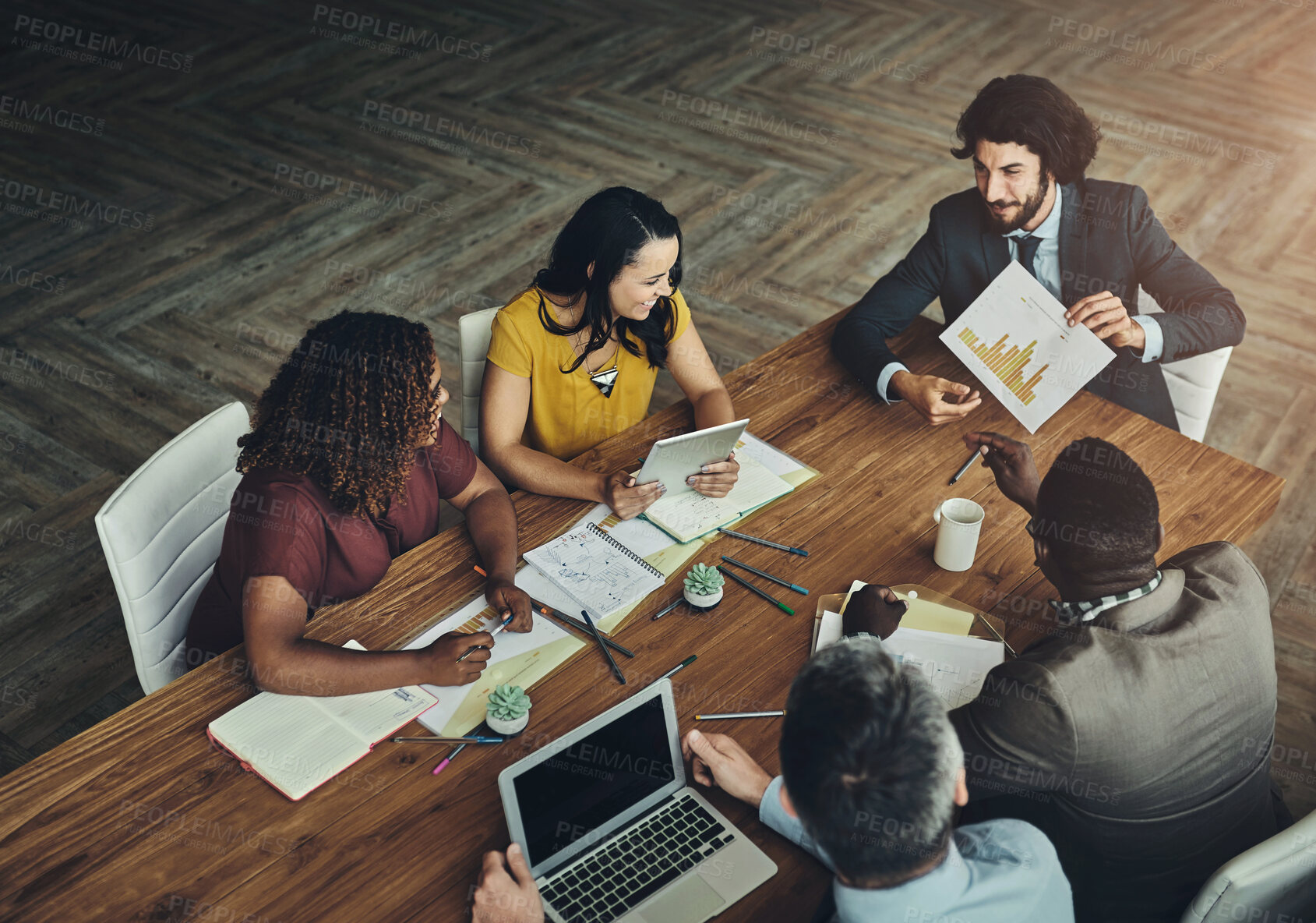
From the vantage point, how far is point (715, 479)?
2.46 meters

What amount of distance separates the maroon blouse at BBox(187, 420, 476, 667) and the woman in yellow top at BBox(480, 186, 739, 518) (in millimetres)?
201

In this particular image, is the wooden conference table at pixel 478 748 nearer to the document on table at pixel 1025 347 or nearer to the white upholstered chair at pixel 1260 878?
the document on table at pixel 1025 347

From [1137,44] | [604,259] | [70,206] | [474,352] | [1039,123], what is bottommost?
[70,206]

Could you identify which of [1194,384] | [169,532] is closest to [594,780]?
[169,532]

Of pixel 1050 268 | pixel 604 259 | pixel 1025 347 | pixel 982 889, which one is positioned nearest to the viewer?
pixel 982 889

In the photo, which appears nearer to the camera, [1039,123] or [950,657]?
[950,657]

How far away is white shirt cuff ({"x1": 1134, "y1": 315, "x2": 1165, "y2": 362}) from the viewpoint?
8.93 ft

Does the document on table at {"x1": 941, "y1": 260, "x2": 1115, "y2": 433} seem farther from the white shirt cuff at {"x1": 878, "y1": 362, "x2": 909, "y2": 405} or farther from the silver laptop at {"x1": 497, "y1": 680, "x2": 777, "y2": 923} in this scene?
the silver laptop at {"x1": 497, "y1": 680, "x2": 777, "y2": 923}

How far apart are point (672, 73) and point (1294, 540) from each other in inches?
173

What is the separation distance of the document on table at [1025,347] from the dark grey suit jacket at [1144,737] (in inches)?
29.2

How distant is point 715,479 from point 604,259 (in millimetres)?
590

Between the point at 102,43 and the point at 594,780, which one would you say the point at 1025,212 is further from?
the point at 102,43

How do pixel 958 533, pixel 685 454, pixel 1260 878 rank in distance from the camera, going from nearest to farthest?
1. pixel 1260 878
2. pixel 958 533
3. pixel 685 454

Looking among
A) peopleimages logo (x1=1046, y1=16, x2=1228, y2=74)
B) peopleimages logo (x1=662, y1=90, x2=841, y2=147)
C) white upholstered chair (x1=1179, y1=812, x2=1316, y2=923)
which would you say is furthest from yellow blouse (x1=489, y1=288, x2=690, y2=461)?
peopleimages logo (x1=1046, y1=16, x2=1228, y2=74)
